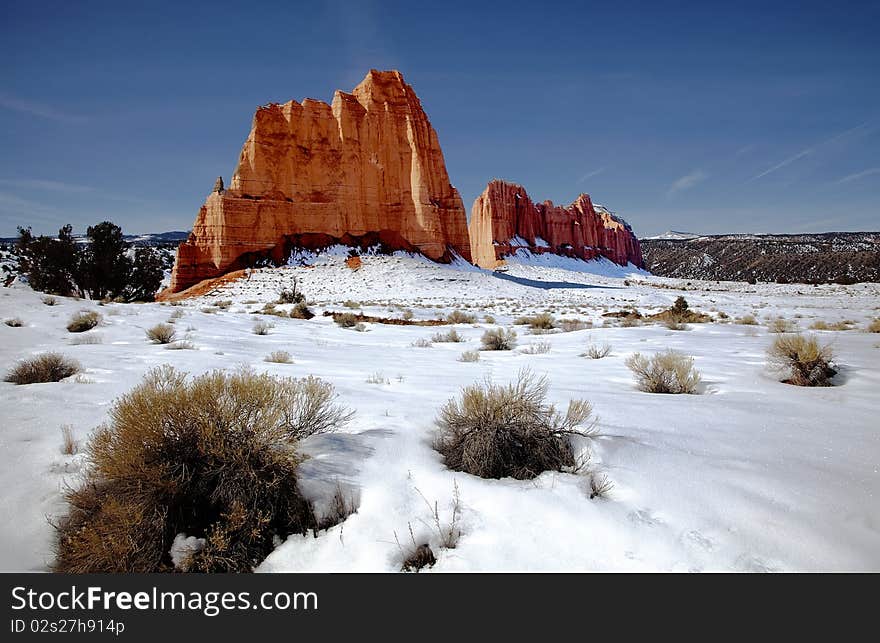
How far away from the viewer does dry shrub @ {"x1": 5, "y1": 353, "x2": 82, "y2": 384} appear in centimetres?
414

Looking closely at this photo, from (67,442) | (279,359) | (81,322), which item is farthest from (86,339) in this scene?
(67,442)

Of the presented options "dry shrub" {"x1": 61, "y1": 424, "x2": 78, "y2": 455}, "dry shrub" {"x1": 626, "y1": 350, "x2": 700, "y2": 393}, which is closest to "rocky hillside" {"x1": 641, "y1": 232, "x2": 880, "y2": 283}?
"dry shrub" {"x1": 626, "y1": 350, "x2": 700, "y2": 393}

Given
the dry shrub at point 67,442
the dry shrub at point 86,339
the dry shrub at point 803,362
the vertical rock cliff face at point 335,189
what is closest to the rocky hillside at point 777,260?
the vertical rock cliff face at point 335,189

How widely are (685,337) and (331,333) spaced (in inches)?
307

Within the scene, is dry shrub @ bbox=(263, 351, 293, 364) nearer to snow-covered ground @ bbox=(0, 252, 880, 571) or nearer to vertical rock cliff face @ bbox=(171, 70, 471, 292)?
snow-covered ground @ bbox=(0, 252, 880, 571)

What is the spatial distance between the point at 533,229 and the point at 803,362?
312ft

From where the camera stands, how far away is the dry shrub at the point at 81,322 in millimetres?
7508

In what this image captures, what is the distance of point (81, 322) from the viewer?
24.8ft

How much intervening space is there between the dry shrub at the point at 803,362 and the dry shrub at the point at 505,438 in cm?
341

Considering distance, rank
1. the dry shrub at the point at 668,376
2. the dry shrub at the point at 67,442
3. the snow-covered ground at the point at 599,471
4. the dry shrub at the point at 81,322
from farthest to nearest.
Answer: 1. the dry shrub at the point at 81,322
2. the dry shrub at the point at 668,376
3. the dry shrub at the point at 67,442
4. the snow-covered ground at the point at 599,471

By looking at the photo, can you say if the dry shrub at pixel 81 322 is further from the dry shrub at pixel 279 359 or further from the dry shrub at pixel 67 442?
the dry shrub at pixel 67 442

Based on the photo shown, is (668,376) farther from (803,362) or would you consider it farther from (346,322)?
(346,322)

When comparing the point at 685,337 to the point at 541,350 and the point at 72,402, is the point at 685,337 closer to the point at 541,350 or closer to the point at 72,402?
the point at 541,350

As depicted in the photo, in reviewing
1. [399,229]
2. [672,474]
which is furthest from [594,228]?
[672,474]
